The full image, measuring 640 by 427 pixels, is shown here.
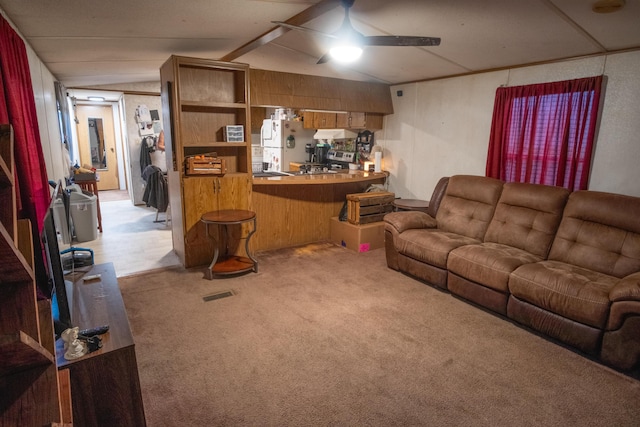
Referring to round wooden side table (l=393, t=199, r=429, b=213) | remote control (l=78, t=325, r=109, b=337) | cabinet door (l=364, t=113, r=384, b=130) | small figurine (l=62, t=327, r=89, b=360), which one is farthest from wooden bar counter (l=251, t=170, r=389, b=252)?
small figurine (l=62, t=327, r=89, b=360)

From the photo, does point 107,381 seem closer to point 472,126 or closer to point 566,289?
point 566,289

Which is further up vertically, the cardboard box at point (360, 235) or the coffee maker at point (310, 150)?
the coffee maker at point (310, 150)

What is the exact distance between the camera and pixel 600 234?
2.91 metres

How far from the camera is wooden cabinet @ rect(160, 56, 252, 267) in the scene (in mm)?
3797

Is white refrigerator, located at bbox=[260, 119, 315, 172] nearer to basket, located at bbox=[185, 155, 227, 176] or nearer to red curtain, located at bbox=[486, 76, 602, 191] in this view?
basket, located at bbox=[185, 155, 227, 176]

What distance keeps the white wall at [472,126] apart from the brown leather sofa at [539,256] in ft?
1.67

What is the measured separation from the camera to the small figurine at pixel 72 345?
60.1 inches

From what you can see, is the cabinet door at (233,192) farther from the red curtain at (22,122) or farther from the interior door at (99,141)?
the interior door at (99,141)

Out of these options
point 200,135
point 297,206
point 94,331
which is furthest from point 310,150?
point 94,331

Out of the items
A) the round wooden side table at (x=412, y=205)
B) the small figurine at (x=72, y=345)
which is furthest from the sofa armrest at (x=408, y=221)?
the small figurine at (x=72, y=345)

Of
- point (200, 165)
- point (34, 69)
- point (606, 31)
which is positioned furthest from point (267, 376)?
point (606, 31)

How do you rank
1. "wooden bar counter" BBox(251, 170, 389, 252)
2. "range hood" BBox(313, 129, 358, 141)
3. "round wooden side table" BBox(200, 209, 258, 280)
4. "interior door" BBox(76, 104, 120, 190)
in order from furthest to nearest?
"interior door" BBox(76, 104, 120, 190)
"range hood" BBox(313, 129, 358, 141)
"wooden bar counter" BBox(251, 170, 389, 252)
"round wooden side table" BBox(200, 209, 258, 280)

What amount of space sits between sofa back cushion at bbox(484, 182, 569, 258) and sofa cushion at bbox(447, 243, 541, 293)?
0.38 feet

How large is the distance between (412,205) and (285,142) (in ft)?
8.59
